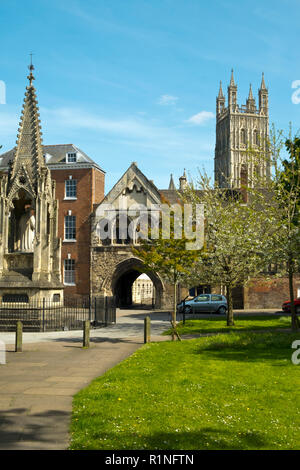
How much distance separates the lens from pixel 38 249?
21453 millimetres

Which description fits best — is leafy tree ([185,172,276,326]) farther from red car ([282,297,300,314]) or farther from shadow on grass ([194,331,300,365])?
red car ([282,297,300,314])

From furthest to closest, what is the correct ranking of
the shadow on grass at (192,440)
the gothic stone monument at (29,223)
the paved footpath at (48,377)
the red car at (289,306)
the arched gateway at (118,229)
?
the arched gateway at (118,229) < the red car at (289,306) < the gothic stone monument at (29,223) < the paved footpath at (48,377) < the shadow on grass at (192,440)

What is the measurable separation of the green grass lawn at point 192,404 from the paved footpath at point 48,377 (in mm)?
402

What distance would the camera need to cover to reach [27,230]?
2325 centimetres

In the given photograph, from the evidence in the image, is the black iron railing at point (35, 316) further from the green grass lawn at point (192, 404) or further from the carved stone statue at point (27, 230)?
the green grass lawn at point (192, 404)

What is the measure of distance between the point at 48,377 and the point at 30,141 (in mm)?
15333

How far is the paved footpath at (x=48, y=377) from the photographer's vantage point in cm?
654

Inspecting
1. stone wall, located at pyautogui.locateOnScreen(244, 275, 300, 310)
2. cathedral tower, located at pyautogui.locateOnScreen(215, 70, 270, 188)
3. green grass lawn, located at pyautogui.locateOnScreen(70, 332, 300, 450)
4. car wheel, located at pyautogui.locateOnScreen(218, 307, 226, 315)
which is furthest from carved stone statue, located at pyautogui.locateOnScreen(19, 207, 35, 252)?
cathedral tower, located at pyautogui.locateOnScreen(215, 70, 270, 188)

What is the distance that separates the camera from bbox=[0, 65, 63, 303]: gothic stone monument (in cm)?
2141

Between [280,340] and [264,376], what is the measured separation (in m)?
5.48

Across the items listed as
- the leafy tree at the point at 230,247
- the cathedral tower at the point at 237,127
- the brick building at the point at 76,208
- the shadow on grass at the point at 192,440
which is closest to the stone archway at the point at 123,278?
the brick building at the point at 76,208

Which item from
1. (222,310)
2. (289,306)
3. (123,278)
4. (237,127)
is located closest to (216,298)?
(222,310)

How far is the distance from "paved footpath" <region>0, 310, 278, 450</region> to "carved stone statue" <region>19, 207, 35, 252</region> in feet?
16.8

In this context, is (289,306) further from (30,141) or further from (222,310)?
(30,141)
